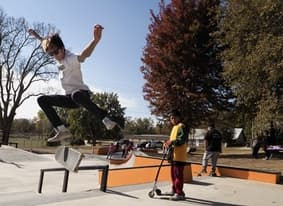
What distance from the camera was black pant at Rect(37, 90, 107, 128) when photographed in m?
5.30

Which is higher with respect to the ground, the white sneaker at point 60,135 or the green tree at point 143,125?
the green tree at point 143,125

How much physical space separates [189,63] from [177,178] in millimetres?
20204

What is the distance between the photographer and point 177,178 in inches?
327

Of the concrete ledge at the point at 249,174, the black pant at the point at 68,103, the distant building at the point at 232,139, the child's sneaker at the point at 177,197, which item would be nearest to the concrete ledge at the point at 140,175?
the concrete ledge at the point at 249,174

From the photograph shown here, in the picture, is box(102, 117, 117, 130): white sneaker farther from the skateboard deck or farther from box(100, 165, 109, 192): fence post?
box(100, 165, 109, 192): fence post

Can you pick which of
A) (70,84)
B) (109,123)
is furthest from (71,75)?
(109,123)

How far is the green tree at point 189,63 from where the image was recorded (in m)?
27.7

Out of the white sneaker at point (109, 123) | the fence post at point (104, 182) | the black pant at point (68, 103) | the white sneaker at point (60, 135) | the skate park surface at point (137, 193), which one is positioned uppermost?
the black pant at point (68, 103)

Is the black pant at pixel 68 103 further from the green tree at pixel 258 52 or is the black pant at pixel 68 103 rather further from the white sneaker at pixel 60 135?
the green tree at pixel 258 52

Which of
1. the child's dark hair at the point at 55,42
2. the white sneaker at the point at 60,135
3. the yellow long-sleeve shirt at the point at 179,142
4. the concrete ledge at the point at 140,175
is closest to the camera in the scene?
the child's dark hair at the point at 55,42

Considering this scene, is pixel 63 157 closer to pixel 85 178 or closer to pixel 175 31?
pixel 85 178

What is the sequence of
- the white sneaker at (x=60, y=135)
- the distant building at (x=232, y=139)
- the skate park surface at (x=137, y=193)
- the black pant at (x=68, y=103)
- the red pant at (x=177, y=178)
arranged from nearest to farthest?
the black pant at (x=68, y=103) → the white sneaker at (x=60, y=135) → the skate park surface at (x=137, y=193) → the red pant at (x=177, y=178) → the distant building at (x=232, y=139)

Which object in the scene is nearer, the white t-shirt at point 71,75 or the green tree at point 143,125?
the white t-shirt at point 71,75

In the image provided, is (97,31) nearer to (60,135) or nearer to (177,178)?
(60,135)
